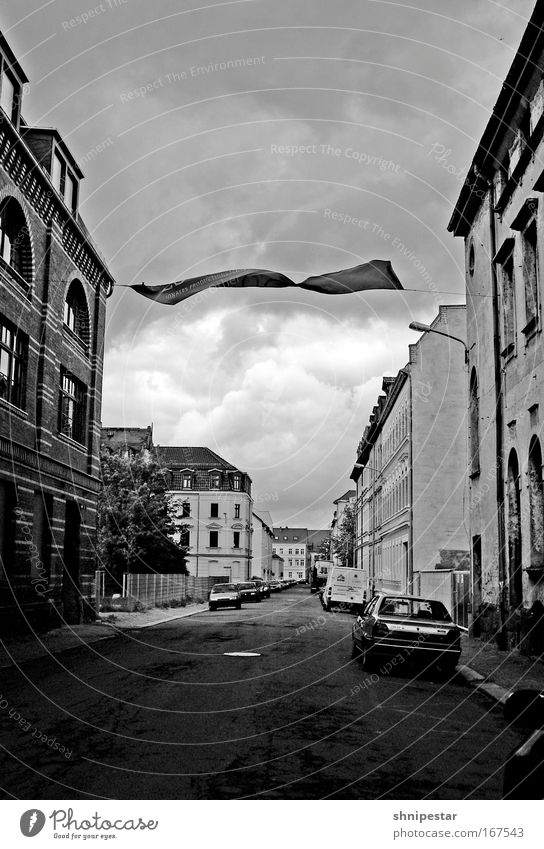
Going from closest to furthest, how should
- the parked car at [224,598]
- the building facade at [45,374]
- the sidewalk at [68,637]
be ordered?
the sidewalk at [68,637], the building facade at [45,374], the parked car at [224,598]

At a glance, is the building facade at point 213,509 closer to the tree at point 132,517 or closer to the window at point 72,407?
the tree at point 132,517

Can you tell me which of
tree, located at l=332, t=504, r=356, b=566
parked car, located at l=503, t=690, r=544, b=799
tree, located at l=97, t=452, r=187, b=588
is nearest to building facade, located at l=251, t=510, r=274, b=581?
tree, located at l=332, t=504, r=356, b=566

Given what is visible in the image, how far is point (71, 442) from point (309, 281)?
1679 centimetres

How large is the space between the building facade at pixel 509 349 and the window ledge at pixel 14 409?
11.8m

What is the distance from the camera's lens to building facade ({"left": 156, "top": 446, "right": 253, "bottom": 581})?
3282 inches

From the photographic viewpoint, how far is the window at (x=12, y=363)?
2166 centimetres

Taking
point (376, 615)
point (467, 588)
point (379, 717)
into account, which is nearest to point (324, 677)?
point (376, 615)

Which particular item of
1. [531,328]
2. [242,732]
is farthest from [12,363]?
[242,732]

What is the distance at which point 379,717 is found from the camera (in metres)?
9.99

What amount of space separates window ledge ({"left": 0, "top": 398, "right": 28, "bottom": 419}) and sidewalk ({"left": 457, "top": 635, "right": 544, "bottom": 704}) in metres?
12.4

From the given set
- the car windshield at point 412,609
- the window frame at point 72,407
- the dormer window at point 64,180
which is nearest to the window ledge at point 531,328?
the car windshield at point 412,609

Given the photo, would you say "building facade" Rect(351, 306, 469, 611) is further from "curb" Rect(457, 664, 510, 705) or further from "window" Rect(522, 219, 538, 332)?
"curb" Rect(457, 664, 510, 705)

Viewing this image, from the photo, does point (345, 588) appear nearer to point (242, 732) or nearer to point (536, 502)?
point (536, 502)
